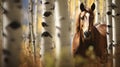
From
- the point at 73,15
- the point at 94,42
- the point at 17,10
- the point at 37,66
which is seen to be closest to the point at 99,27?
the point at 94,42

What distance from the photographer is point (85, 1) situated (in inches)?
267

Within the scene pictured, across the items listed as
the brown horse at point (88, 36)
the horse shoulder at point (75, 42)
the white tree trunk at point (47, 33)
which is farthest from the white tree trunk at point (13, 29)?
the horse shoulder at point (75, 42)

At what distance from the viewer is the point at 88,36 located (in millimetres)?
4758

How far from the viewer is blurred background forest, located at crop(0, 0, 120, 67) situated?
405 cm

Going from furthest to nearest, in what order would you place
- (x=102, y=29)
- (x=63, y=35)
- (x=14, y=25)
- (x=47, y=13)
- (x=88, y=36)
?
(x=102, y=29) → (x=88, y=36) → (x=47, y=13) → (x=63, y=35) → (x=14, y=25)

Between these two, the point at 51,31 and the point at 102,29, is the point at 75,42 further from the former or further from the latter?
the point at 51,31

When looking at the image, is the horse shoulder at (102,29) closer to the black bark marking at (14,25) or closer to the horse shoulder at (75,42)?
the horse shoulder at (75,42)

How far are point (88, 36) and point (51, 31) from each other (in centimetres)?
85

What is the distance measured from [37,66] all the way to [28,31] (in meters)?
0.73

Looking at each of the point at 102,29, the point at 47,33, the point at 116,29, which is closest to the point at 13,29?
the point at 47,33

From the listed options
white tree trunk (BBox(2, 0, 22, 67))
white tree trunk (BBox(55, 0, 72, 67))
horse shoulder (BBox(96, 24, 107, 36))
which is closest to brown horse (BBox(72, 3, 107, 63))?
horse shoulder (BBox(96, 24, 107, 36))

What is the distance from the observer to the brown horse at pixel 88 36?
15.7ft

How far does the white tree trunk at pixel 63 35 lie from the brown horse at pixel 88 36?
665mm

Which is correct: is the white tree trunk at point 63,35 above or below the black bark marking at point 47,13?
below
